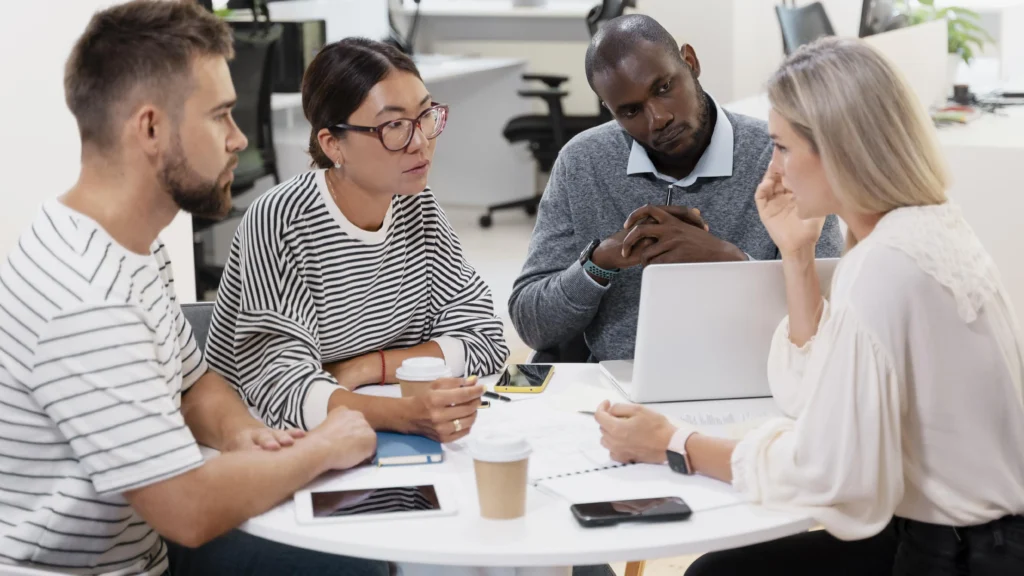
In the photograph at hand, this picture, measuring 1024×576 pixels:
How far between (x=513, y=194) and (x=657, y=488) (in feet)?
18.1

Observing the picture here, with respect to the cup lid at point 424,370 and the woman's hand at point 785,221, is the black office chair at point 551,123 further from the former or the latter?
the cup lid at point 424,370

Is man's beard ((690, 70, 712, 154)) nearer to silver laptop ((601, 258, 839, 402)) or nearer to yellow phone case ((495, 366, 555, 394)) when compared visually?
silver laptop ((601, 258, 839, 402))

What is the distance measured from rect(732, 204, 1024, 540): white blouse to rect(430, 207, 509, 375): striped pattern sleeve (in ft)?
2.06

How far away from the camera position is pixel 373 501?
1.40 metres

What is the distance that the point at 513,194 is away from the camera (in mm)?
6910

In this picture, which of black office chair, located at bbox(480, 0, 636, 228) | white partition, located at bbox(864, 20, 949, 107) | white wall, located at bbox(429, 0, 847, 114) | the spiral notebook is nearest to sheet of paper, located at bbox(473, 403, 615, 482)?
the spiral notebook

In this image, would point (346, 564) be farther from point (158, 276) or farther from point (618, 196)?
point (618, 196)

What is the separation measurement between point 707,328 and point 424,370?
43 centimetres

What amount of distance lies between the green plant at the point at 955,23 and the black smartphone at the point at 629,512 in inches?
168

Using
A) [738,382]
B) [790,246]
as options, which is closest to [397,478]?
[738,382]

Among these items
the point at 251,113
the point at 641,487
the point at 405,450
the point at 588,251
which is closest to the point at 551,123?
the point at 251,113

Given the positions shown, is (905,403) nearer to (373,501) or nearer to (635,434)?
(635,434)

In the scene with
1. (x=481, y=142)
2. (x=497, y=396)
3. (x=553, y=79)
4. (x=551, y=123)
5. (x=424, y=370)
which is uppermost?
(x=424, y=370)

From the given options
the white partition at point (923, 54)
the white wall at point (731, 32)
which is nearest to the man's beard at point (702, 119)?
the white partition at point (923, 54)
